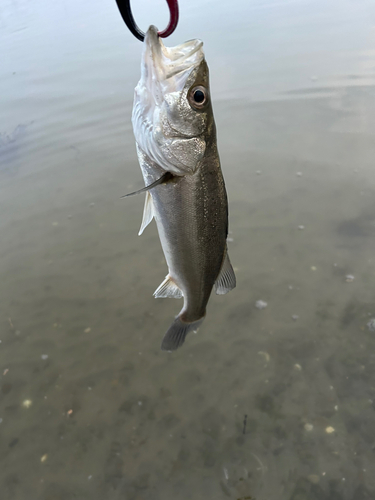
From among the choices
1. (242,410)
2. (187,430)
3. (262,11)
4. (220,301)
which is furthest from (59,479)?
(262,11)

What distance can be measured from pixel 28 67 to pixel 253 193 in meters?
8.44

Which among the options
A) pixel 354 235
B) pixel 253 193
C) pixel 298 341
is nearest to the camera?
pixel 298 341

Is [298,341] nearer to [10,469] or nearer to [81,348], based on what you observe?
[81,348]

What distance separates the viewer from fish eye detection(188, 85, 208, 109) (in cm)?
162

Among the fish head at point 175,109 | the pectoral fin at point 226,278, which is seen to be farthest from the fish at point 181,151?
the pectoral fin at point 226,278

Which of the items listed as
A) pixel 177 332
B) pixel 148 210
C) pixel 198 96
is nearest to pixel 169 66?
pixel 198 96

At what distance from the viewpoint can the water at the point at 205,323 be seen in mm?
2492

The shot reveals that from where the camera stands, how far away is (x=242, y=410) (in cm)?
272

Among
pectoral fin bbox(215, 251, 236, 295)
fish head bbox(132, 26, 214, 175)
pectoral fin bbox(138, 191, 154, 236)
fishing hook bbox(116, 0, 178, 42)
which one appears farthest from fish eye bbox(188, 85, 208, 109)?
pectoral fin bbox(215, 251, 236, 295)

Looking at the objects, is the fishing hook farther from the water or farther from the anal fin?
the water

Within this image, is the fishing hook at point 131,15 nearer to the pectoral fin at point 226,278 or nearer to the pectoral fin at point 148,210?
the pectoral fin at point 148,210

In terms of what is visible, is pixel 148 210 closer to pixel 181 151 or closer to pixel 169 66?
pixel 181 151

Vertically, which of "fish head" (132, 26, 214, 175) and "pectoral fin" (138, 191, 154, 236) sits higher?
"fish head" (132, 26, 214, 175)

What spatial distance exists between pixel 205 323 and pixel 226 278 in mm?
1321
